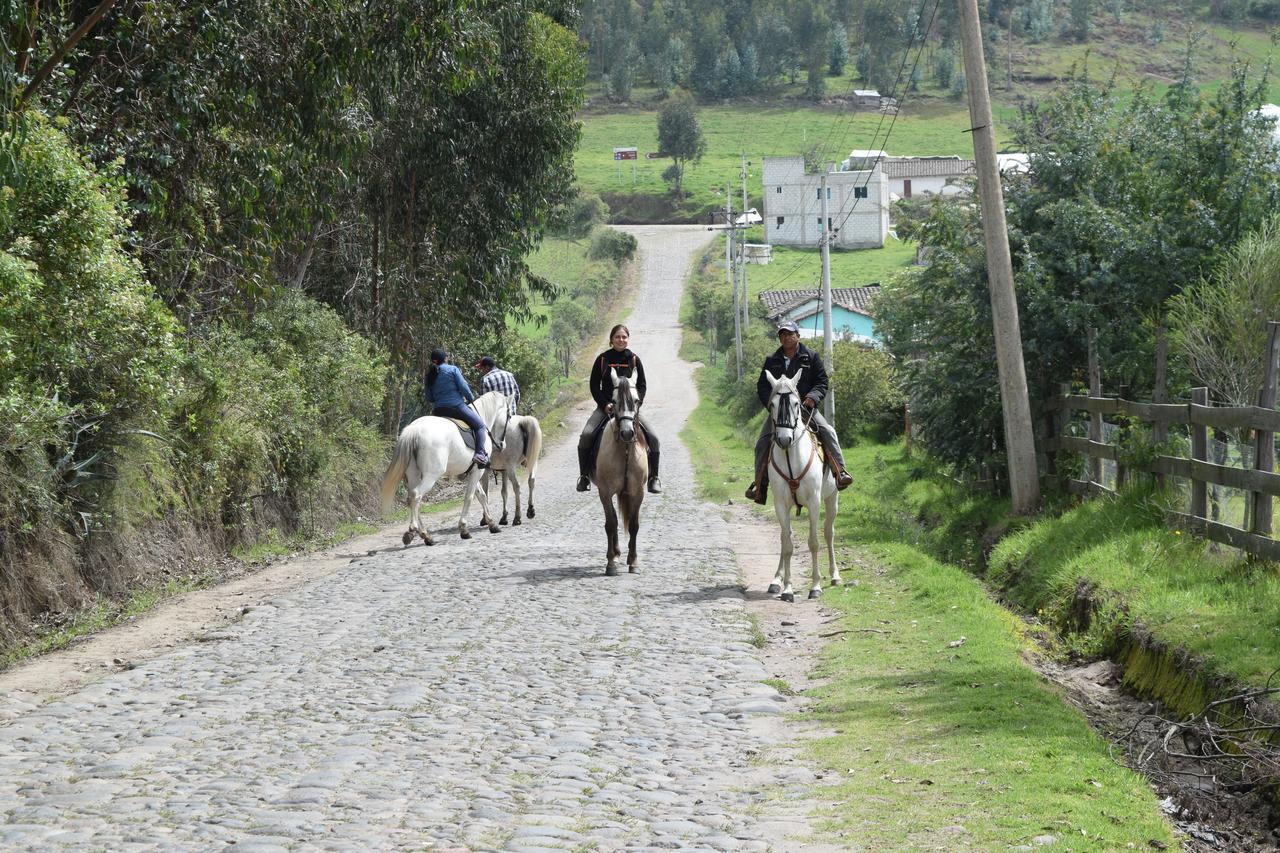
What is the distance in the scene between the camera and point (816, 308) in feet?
241

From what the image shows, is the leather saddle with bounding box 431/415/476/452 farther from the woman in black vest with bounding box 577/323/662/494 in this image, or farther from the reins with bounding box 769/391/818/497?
the reins with bounding box 769/391/818/497

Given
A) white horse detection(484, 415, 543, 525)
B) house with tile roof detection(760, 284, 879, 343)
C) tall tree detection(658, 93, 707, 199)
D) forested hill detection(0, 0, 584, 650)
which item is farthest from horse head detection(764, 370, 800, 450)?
tall tree detection(658, 93, 707, 199)

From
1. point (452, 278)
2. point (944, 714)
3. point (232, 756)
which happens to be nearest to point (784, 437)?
point (944, 714)

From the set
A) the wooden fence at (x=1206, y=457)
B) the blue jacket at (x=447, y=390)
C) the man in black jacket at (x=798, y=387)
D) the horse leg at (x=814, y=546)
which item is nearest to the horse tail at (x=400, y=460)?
the blue jacket at (x=447, y=390)

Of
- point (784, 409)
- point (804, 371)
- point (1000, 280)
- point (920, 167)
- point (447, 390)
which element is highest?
point (920, 167)

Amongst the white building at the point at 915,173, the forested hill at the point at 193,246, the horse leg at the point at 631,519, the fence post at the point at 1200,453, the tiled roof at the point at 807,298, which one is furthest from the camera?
the white building at the point at 915,173

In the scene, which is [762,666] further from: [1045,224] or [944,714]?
[1045,224]

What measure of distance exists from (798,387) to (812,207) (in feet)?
373

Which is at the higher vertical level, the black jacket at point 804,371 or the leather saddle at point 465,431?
the black jacket at point 804,371

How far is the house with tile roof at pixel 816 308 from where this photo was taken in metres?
75.6

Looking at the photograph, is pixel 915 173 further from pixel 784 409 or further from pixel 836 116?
pixel 784 409

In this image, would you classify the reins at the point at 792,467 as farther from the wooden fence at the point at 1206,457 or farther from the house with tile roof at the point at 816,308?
the house with tile roof at the point at 816,308

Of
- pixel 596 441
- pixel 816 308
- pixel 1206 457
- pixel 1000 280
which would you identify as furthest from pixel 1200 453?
pixel 816 308

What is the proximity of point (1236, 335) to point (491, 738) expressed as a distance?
11117 millimetres
